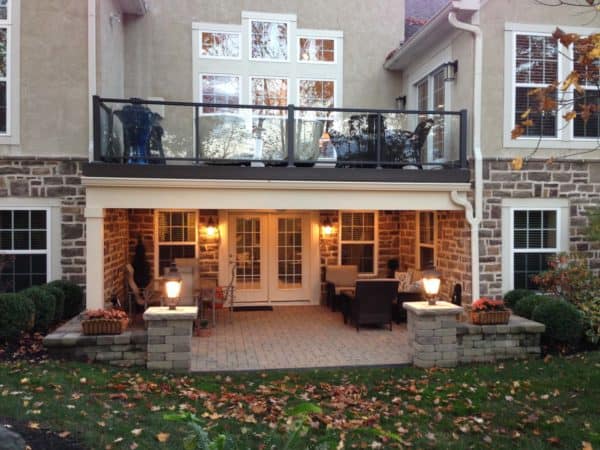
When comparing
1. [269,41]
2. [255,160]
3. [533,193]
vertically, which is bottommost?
[533,193]

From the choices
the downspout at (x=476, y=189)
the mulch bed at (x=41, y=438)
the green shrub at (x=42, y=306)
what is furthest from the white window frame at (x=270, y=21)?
the mulch bed at (x=41, y=438)

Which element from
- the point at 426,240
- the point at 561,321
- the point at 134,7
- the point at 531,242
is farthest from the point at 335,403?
the point at 134,7

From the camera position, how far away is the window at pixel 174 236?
12.4m

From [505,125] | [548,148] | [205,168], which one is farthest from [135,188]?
[548,148]

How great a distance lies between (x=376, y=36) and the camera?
1237 cm

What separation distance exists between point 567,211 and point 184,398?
25.4ft

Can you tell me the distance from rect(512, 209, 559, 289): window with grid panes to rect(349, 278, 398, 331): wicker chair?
234 cm

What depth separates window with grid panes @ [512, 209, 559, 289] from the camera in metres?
9.65

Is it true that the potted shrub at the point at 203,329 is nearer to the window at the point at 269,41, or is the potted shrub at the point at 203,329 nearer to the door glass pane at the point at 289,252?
the door glass pane at the point at 289,252

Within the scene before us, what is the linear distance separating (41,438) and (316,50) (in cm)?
1016

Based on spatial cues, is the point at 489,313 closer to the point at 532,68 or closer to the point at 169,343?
the point at 532,68

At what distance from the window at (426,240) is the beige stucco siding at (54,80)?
728 cm

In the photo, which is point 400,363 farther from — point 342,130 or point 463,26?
point 463,26

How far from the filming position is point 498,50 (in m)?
9.26
